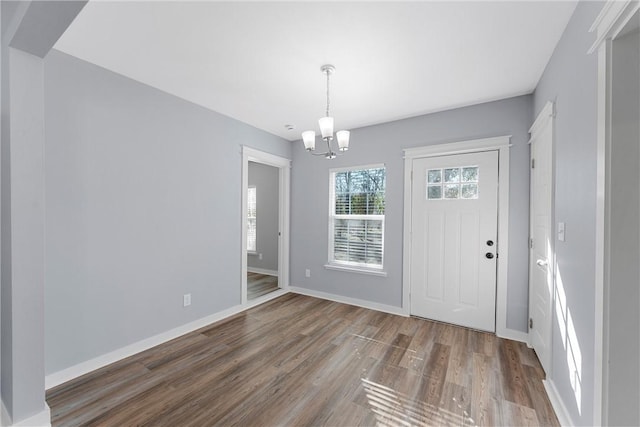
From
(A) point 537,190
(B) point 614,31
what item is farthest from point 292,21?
(A) point 537,190

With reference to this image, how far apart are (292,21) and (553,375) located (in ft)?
10.2

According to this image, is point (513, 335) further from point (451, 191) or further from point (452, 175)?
point (452, 175)

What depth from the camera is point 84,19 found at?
1.77 meters

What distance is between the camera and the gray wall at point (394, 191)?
9.39 ft

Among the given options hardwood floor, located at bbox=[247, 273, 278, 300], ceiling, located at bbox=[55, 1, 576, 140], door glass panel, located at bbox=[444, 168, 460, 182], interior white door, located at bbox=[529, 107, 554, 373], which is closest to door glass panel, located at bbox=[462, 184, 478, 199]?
door glass panel, located at bbox=[444, 168, 460, 182]

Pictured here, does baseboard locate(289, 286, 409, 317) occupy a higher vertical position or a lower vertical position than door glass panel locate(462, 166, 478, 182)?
lower

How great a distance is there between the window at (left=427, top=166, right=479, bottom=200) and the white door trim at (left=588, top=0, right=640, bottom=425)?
6.31 feet

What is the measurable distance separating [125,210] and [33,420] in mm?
1559

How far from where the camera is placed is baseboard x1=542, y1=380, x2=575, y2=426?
1647mm

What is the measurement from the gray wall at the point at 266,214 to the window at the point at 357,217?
1871 mm

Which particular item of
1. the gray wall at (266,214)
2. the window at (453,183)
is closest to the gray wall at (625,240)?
the window at (453,183)

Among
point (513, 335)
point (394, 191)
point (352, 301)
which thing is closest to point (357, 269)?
point (352, 301)

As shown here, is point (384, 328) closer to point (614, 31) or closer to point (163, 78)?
point (614, 31)

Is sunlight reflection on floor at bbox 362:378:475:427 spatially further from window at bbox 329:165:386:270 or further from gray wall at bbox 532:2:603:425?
window at bbox 329:165:386:270
